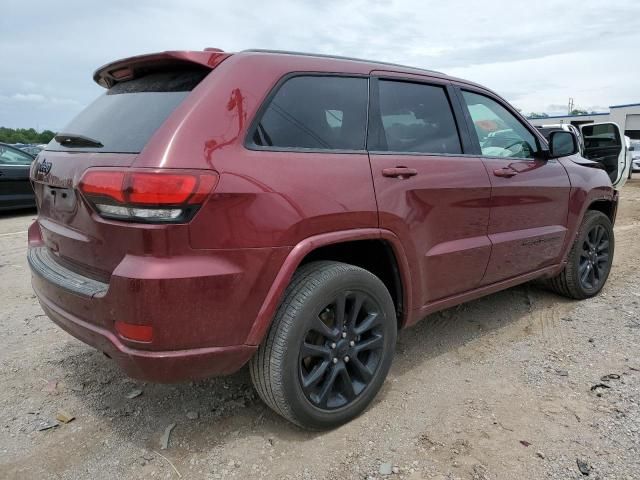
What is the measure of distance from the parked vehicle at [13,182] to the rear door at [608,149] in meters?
10.0

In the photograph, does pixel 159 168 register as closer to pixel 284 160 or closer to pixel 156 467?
pixel 284 160

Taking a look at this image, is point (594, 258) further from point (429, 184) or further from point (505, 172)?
point (429, 184)

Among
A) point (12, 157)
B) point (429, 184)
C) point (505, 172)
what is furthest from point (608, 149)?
point (12, 157)

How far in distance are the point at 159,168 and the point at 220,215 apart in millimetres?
290

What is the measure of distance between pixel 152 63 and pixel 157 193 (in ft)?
2.84

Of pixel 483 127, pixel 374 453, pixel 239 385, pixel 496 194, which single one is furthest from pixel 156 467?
pixel 483 127

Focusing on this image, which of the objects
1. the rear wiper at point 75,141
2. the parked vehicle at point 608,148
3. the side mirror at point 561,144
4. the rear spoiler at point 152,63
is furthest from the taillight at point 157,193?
the parked vehicle at point 608,148

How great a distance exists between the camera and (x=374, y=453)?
235 centimetres

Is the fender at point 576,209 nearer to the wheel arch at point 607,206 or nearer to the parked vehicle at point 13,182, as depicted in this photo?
the wheel arch at point 607,206

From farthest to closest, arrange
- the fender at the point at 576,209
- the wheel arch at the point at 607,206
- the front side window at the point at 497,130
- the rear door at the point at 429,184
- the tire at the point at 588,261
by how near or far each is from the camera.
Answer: the wheel arch at the point at 607,206 < the tire at the point at 588,261 < the fender at the point at 576,209 < the front side window at the point at 497,130 < the rear door at the point at 429,184

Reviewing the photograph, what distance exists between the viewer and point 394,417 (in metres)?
2.64

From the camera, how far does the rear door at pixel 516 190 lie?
3.31 metres

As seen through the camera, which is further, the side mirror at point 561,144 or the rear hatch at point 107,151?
the side mirror at point 561,144

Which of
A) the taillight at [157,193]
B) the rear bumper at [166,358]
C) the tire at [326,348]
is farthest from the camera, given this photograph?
the tire at [326,348]
